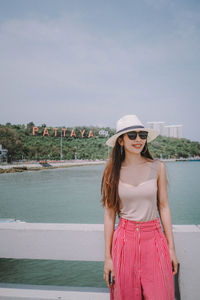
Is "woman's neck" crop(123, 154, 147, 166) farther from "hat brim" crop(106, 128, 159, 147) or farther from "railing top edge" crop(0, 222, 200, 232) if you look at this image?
A: "railing top edge" crop(0, 222, 200, 232)

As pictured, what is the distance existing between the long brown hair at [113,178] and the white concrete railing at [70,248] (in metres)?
0.19

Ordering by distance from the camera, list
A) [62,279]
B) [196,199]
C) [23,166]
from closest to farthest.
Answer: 1. [62,279]
2. [196,199]
3. [23,166]

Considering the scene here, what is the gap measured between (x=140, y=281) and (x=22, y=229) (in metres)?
0.65

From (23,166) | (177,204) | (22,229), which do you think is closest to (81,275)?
(22,229)

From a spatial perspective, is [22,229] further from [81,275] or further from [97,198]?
[97,198]

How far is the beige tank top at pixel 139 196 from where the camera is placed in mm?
1188

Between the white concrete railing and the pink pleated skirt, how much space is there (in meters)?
0.17

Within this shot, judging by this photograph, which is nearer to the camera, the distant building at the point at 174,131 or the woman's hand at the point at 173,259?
the woman's hand at the point at 173,259

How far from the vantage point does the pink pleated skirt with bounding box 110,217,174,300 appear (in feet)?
3.67

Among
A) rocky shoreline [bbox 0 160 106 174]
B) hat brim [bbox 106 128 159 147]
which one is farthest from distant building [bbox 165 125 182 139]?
hat brim [bbox 106 128 159 147]

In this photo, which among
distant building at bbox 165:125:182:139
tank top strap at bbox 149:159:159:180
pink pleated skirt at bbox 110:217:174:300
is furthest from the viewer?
distant building at bbox 165:125:182:139

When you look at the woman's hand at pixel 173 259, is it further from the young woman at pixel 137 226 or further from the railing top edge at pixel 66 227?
the railing top edge at pixel 66 227

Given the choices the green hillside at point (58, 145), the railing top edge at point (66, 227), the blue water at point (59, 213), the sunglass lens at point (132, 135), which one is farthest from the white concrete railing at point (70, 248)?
the green hillside at point (58, 145)

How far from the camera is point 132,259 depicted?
1137 millimetres
